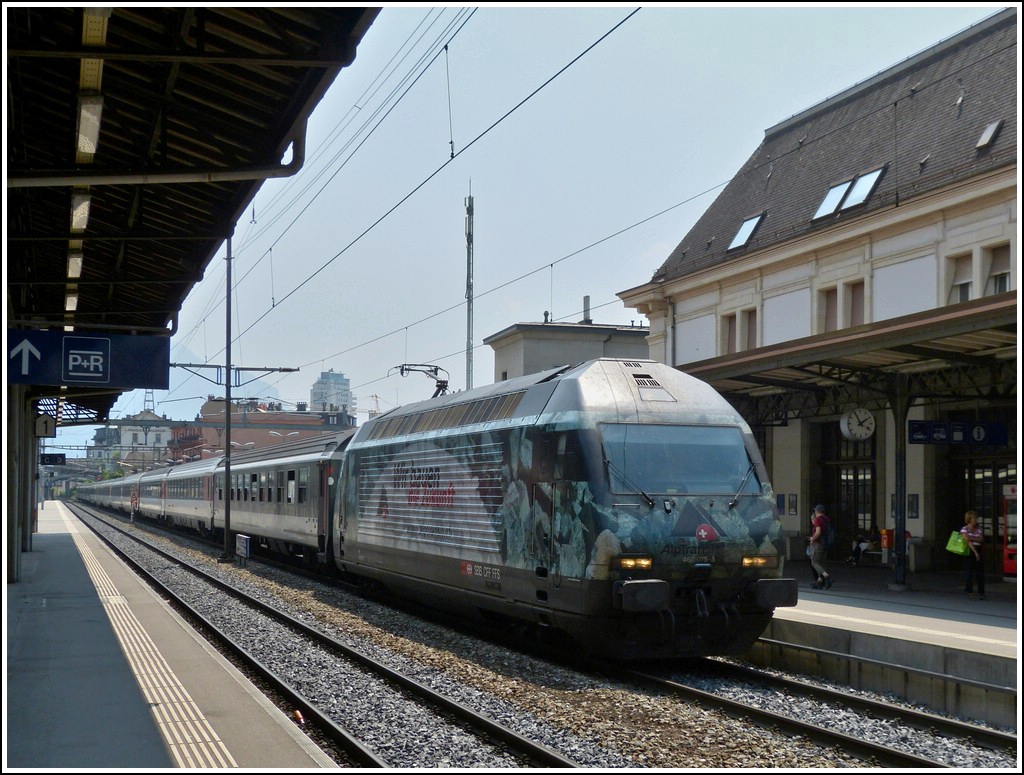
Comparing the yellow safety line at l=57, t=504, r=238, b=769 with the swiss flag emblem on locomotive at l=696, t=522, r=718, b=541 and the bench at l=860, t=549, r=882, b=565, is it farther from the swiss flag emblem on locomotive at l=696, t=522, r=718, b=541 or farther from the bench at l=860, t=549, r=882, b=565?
the bench at l=860, t=549, r=882, b=565

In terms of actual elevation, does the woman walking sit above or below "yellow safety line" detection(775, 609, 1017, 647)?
above

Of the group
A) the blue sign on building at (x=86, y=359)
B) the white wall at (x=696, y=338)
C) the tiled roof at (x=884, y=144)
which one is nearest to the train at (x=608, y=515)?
the blue sign on building at (x=86, y=359)

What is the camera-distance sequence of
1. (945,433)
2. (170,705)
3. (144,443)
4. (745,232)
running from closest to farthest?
(170,705)
(945,433)
(745,232)
(144,443)

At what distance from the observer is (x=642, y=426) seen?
11.0 metres

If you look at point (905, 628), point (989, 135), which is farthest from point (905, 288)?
point (905, 628)

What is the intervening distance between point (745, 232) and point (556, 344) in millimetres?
13854

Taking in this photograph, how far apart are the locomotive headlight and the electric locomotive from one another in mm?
13

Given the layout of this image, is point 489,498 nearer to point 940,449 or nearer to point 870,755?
point 870,755

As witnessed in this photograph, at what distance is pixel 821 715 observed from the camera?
359 inches

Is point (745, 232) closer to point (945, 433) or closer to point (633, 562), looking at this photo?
point (945, 433)

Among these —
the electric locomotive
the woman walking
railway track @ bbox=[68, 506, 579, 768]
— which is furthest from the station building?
railway track @ bbox=[68, 506, 579, 768]

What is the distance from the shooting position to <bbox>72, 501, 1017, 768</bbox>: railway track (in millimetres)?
7875

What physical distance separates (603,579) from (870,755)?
9.88 ft

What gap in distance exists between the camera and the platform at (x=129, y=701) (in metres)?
7.62
